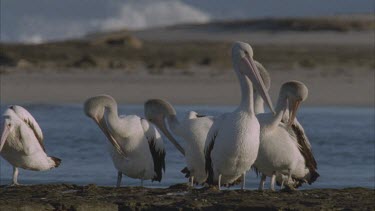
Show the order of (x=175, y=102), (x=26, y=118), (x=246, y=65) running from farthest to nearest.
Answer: (x=175, y=102) → (x=26, y=118) → (x=246, y=65)

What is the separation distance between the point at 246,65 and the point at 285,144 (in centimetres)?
81

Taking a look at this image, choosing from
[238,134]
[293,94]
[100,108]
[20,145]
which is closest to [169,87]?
[100,108]

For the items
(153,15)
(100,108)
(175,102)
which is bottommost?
(100,108)

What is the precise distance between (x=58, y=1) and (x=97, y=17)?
318 centimetres

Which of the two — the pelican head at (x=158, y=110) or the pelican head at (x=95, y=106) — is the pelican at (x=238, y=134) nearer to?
the pelican head at (x=158, y=110)

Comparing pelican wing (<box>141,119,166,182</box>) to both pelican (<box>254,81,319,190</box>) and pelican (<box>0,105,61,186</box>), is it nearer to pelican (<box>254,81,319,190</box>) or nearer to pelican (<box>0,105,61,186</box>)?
pelican (<box>0,105,61,186</box>)

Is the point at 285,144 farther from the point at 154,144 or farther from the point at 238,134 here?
the point at 154,144

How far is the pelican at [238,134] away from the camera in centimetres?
884

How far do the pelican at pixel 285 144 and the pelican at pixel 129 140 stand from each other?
124cm

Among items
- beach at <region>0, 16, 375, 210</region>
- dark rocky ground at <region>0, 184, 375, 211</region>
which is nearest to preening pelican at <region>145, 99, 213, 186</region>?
beach at <region>0, 16, 375, 210</region>

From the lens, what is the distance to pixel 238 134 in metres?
8.85

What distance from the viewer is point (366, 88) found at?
2192cm

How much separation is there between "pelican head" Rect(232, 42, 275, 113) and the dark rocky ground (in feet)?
2.84

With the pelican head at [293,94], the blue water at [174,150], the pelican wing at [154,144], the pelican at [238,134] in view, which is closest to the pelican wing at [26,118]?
the blue water at [174,150]
